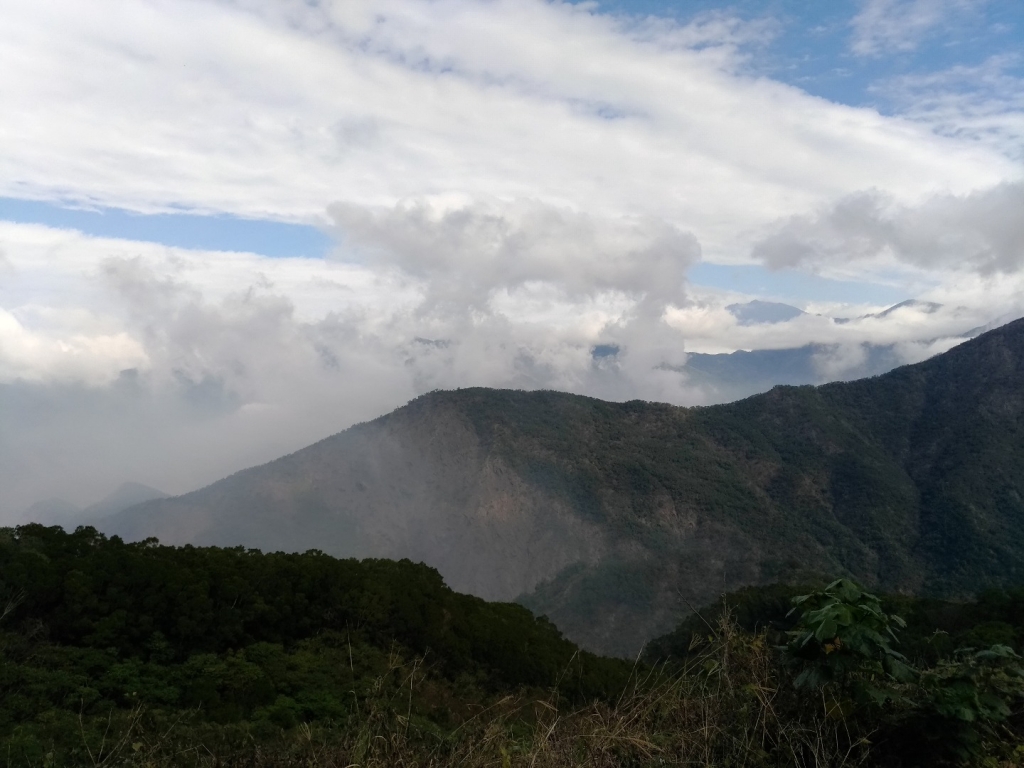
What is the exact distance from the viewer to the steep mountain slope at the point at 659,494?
79688 millimetres

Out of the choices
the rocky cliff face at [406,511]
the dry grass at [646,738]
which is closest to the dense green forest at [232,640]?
the dry grass at [646,738]

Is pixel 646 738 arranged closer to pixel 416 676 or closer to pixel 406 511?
pixel 416 676

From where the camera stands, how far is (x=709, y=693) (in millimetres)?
5059

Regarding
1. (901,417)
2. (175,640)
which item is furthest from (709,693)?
(901,417)

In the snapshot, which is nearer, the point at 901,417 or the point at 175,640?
the point at 175,640

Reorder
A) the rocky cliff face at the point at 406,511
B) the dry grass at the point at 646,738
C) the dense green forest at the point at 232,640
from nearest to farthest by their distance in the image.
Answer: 1. the dry grass at the point at 646,738
2. the dense green forest at the point at 232,640
3. the rocky cliff face at the point at 406,511

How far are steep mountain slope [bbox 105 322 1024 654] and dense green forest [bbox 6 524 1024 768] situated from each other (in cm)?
4671

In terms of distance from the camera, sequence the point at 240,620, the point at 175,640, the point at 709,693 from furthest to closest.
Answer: the point at 240,620
the point at 175,640
the point at 709,693

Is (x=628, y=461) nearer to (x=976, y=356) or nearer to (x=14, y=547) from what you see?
(x=976, y=356)

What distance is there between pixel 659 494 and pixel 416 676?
90905mm

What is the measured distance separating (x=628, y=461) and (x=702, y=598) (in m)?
39.4

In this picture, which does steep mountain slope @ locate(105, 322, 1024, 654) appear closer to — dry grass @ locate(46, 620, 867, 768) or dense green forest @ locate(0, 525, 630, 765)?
dense green forest @ locate(0, 525, 630, 765)

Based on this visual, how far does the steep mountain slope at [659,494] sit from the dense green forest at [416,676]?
1839 inches

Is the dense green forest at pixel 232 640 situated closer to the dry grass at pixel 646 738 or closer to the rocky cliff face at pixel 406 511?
the dry grass at pixel 646 738
